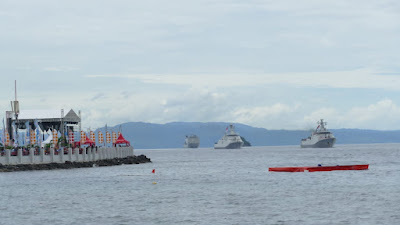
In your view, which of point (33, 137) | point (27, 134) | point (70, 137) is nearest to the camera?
point (33, 137)

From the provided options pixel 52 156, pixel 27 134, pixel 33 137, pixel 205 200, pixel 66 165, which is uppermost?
pixel 27 134

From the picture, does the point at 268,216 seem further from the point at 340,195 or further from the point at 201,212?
the point at 340,195

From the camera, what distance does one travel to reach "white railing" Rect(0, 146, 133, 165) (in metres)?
101

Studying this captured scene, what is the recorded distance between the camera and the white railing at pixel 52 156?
100569 mm

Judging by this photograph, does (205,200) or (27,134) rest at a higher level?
(27,134)

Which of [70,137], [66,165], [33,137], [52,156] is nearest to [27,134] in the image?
[70,137]

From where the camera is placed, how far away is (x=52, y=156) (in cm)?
10719

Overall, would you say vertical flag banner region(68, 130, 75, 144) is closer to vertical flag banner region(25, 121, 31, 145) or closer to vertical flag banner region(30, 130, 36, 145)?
vertical flag banner region(25, 121, 31, 145)

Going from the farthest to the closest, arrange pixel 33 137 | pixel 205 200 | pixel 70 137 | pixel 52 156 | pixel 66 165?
pixel 70 137 → pixel 33 137 → pixel 66 165 → pixel 52 156 → pixel 205 200

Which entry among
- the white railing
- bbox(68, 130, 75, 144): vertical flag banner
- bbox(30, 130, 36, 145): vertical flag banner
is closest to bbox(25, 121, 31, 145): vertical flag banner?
bbox(30, 130, 36, 145): vertical flag banner

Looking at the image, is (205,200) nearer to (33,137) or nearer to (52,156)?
(52,156)

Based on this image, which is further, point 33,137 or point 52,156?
point 33,137

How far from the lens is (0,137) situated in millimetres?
117562

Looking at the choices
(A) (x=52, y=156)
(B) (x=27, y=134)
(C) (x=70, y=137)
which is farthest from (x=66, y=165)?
(B) (x=27, y=134)
